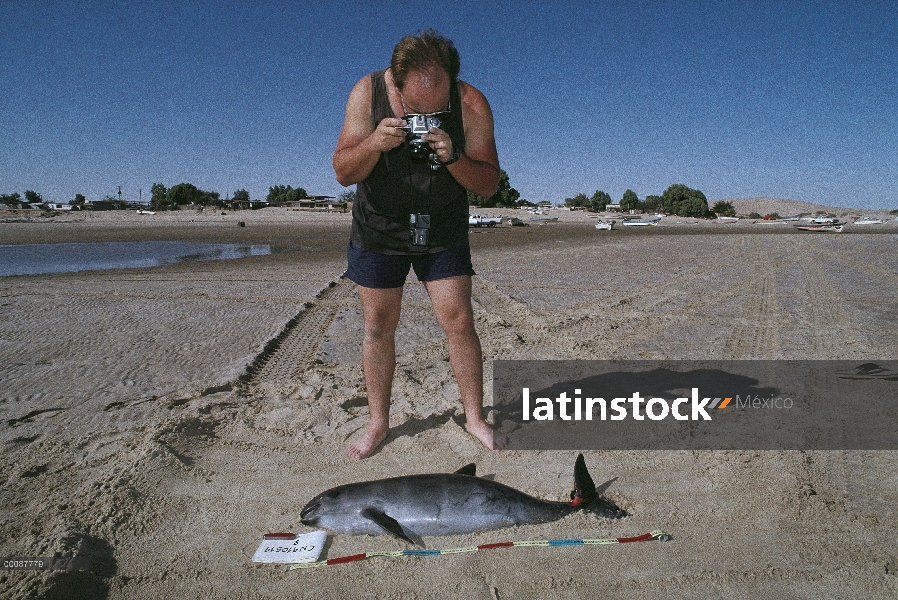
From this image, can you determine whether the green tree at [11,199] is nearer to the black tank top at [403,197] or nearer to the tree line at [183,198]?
the tree line at [183,198]

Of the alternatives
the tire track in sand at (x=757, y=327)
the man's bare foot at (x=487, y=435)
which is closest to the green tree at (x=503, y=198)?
the tire track in sand at (x=757, y=327)

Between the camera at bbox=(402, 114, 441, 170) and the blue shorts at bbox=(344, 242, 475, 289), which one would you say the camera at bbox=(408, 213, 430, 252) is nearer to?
the blue shorts at bbox=(344, 242, 475, 289)

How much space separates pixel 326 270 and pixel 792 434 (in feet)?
27.3

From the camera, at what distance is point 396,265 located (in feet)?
8.23

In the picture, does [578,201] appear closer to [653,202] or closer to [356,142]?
[653,202]

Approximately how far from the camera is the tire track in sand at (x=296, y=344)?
12.8ft

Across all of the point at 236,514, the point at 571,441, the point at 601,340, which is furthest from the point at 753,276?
the point at 236,514

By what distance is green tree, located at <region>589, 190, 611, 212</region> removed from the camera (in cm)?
8769

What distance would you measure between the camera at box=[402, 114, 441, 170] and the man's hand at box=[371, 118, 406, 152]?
0.03 m

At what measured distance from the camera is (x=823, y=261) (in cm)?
1131

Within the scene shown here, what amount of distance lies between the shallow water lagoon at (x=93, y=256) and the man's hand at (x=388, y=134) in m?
10.3

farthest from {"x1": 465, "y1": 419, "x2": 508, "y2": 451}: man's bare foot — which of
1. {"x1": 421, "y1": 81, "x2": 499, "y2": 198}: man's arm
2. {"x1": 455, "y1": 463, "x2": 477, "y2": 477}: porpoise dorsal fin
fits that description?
{"x1": 421, "y1": 81, "x2": 499, "y2": 198}: man's arm

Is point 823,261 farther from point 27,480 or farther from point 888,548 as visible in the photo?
point 27,480

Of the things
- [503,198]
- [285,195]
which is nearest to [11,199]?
[285,195]
